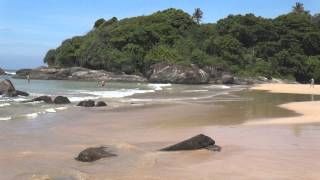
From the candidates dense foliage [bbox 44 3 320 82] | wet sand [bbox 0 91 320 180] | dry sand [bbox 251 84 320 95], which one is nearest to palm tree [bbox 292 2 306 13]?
dense foliage [bbox 44 3 320 82]

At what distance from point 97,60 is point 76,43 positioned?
36.1 feet

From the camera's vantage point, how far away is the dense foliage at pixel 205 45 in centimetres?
7988

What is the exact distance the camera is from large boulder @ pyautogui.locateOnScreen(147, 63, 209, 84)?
69562 mm

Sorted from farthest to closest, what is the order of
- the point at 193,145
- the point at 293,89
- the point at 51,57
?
the point at 51,57 < the point at 293,89 < the point at 193,145

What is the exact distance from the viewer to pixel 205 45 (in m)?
83.4

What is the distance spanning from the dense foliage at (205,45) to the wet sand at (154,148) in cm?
5520

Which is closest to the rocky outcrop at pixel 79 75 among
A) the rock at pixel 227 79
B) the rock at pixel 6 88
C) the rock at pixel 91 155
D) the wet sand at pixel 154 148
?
the rock at pixel 227 79

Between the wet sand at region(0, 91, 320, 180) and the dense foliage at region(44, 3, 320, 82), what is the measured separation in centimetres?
5520

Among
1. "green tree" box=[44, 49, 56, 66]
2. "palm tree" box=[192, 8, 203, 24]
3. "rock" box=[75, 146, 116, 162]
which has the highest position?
"palm tree" box=[192, 8, 203, 24]

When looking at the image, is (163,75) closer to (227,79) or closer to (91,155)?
(227,79)

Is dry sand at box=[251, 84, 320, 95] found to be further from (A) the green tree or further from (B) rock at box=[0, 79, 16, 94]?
(A) the green tree

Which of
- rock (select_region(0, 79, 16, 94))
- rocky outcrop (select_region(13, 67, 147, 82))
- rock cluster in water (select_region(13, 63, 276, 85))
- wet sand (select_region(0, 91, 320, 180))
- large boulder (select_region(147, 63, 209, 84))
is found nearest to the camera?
wet sand (select_region(0, 91, 320, 180))

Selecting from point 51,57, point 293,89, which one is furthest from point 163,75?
point 51,57

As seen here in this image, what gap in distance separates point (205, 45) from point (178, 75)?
15.3 metres
